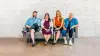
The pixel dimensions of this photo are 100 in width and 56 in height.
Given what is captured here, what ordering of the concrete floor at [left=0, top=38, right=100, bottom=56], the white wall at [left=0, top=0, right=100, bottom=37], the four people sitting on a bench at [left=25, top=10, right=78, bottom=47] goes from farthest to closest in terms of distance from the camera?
the white wall at [left=0, top=0, right=100, bottom=37] < the four people sitting on a bench at [left=25, top=10, right=78, bottom=47] < the concrete floor at [left=0, top=38, right=100, bottom=56]

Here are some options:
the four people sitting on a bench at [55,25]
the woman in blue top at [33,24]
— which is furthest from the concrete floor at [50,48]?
the woman in blue top at [33,24]

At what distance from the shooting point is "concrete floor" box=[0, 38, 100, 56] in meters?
7.75

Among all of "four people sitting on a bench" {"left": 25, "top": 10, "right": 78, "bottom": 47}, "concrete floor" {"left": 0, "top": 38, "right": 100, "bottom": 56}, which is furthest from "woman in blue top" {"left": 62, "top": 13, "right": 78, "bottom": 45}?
"concrete floor" {"left": 0, "top": 38, "right": 100, "bottom": 56}

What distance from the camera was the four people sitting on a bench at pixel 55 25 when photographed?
8688mm

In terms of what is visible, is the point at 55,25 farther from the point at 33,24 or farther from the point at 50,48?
the point at 50,48

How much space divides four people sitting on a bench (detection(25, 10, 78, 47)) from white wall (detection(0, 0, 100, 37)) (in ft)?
2.37

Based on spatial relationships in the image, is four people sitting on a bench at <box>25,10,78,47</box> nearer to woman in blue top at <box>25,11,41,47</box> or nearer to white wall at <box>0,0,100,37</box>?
woman in blue top at <box>25,11,41,47</box>
